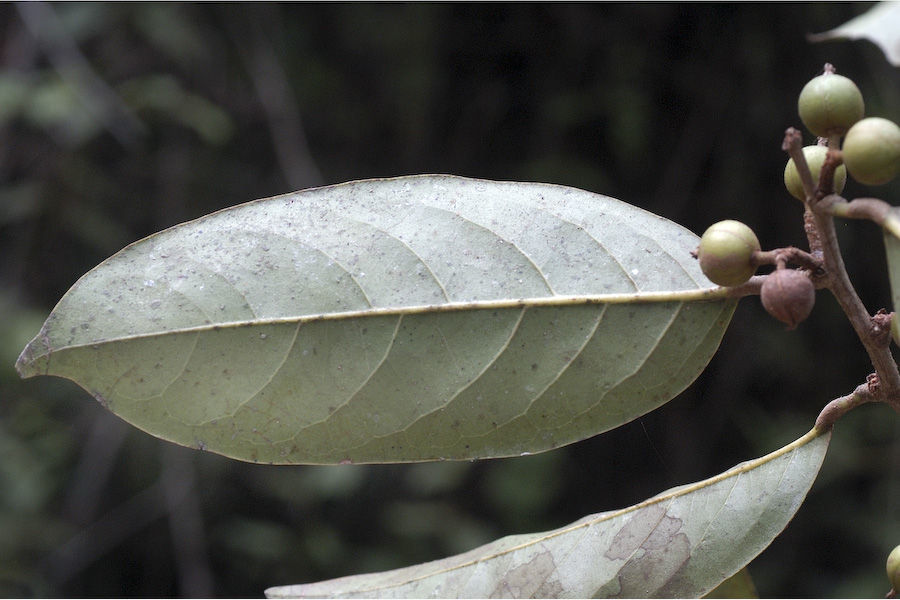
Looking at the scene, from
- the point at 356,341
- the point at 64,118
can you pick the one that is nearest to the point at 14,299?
the point at 64,118

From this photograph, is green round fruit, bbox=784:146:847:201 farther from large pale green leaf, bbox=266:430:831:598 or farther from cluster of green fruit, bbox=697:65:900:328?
large pale green leaf, bbox=266:430:831:598

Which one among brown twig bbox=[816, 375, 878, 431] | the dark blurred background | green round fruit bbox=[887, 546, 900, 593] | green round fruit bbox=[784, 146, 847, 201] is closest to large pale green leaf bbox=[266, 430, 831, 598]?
brown twig bbox=[816, 375, 878, 431]

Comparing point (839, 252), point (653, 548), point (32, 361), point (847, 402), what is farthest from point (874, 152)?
point (32, 361)

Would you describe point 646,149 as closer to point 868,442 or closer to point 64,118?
point 868,442

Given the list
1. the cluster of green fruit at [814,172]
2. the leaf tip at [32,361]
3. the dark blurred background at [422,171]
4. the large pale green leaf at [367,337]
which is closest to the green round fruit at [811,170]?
the cluster of green fruit at [814,172]

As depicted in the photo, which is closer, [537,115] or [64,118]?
[64,118]

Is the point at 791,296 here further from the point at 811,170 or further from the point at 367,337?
the point at 367,337
